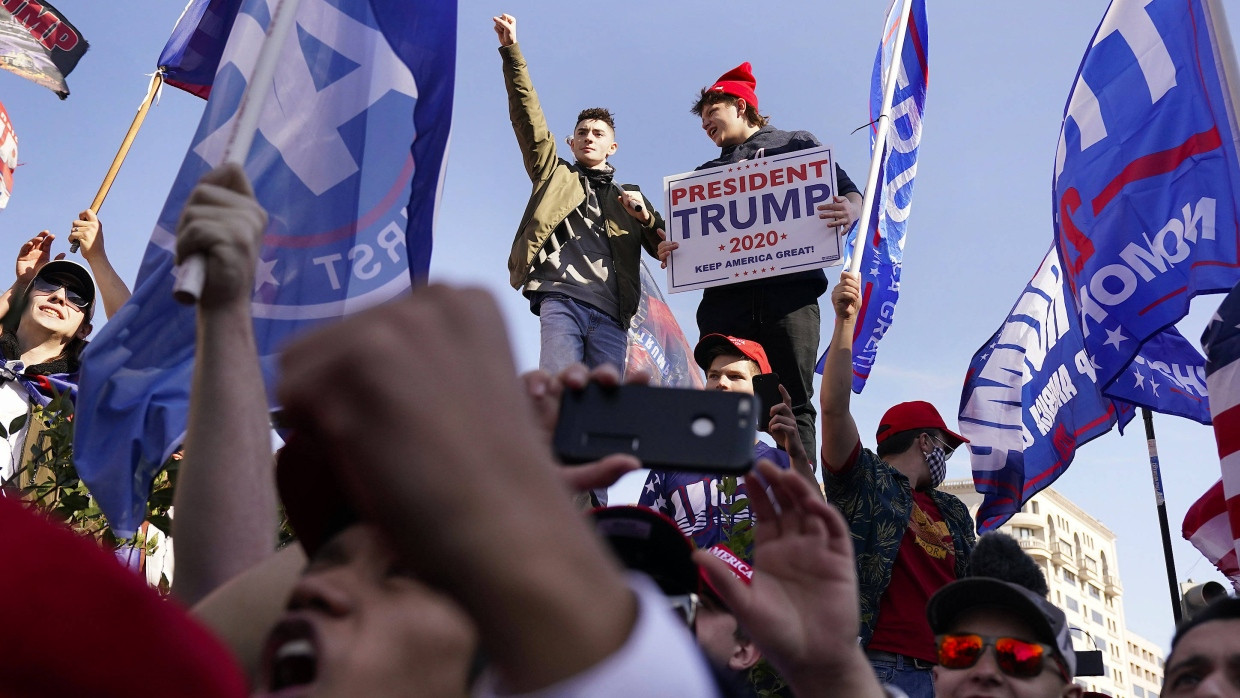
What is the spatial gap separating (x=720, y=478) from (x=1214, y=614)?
1.71 meters

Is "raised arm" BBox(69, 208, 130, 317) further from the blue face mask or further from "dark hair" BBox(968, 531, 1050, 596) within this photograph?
the blue face mask

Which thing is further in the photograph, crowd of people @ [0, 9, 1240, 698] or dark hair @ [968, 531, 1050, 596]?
dark hair @ [968, 531, 1050, 596]

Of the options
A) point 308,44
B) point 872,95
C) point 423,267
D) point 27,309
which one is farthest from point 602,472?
point 872,95

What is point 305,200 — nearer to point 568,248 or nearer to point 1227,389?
point 1227,389

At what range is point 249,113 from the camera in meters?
3.00

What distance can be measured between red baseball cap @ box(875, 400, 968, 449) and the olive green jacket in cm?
198

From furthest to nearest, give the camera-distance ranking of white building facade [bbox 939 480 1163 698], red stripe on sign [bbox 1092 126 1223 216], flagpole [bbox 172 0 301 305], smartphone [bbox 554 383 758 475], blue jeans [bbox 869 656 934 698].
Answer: white building facade [bbox 939 480 1163 698] → red stripe on sign [bbox 1092 126 1223 216] → blue jeans [bbox 869 656 934 698] → flagpole [bbox 172 0 301 305] → smartphone [bbox 554 383 758 475]

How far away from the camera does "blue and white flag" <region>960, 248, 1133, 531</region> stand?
846cm

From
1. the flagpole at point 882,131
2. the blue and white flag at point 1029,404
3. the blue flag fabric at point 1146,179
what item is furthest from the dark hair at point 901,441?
the blue and white flag at point 1029,404

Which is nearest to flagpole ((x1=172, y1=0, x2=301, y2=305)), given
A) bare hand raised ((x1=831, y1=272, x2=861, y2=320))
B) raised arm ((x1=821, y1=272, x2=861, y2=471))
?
raised arm ((x1=821, y1=272, x2=861, y2=471))

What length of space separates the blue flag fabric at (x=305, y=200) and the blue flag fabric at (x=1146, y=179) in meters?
3.24

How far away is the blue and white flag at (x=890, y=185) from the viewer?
6996mm

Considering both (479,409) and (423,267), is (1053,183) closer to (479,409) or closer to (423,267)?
(423,267)

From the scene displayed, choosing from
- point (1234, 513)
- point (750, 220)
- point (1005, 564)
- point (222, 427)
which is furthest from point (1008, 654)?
point (750, 220)
